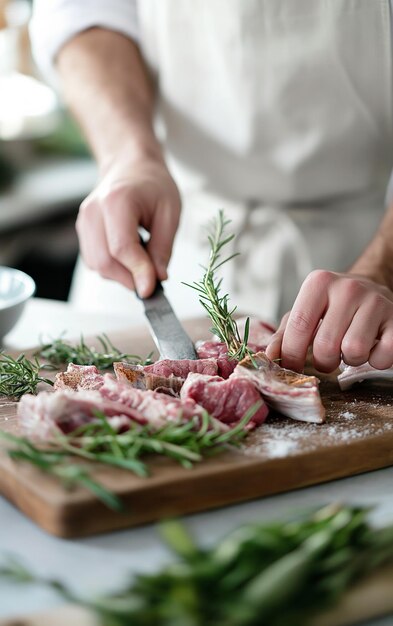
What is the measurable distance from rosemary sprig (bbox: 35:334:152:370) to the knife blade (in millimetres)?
54

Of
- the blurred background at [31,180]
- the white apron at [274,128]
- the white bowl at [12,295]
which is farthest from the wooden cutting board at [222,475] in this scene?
the blurred background at [31,180]

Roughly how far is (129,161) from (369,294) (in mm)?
914

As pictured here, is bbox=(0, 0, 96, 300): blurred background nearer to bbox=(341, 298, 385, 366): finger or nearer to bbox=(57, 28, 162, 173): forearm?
bbox=(57, 28, 162, 173): forearm

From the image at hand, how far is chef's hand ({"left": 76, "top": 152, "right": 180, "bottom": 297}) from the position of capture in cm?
221

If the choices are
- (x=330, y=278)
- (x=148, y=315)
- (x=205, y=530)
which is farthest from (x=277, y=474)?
(x=148, y=315)

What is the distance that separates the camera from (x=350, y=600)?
3.72 feet

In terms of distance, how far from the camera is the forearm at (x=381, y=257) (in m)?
2.32

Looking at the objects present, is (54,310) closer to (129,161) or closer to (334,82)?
(129,161)

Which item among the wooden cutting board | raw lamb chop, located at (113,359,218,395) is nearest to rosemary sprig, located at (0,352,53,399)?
the wooden cutting board

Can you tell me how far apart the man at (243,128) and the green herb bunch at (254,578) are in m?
1.16

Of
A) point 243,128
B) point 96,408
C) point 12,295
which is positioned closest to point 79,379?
point 96,408

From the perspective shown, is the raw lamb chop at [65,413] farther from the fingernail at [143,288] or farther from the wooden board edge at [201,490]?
the fingernail at [143,288]

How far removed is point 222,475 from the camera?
146 centimetres

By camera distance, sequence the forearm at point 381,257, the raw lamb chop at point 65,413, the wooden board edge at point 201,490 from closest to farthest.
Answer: the wooden board edge at point 201,490 < the raw lamb chop at point 65,413 < the forearm at point 381,257
